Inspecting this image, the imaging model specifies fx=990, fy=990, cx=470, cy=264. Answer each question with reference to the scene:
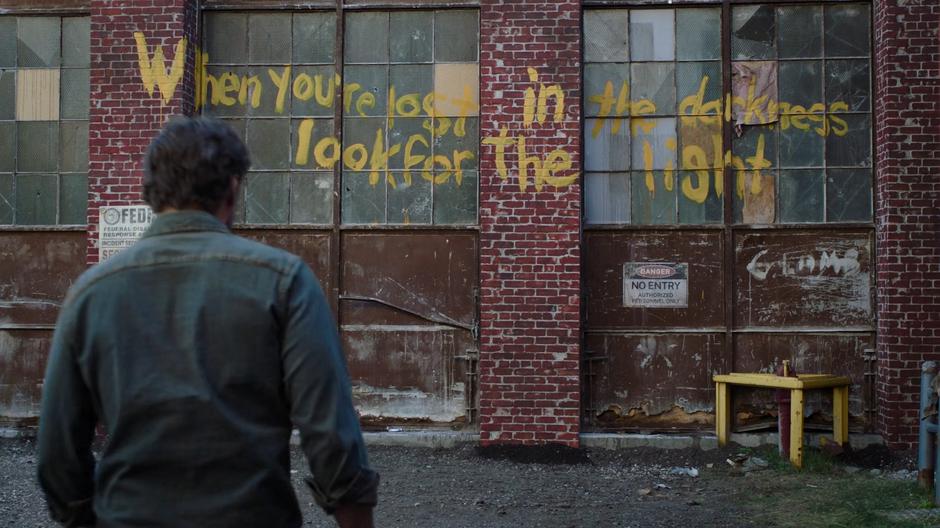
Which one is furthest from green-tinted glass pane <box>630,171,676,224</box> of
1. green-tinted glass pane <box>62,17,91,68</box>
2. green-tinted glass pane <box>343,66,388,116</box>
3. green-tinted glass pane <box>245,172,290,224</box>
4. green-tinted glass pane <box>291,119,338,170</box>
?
green-tinted glass pane <box>62,17,91,68</box>

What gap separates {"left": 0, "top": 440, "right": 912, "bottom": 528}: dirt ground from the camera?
7016mm

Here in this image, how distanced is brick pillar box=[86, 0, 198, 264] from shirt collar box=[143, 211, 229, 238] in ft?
24.1

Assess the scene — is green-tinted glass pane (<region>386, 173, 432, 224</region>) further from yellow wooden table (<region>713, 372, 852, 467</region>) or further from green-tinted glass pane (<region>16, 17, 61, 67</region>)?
green-tinted glass pane (<region>16, 17, 61, 67</region>)

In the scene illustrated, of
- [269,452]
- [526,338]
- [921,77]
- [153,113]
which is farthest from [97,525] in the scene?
[921,77]

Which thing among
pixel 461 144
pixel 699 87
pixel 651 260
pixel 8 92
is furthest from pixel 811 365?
pixel 8 92

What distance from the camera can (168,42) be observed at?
9406 millimetres

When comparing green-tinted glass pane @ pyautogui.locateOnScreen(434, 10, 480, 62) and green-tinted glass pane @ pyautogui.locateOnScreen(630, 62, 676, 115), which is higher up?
green-tinted glass pane @ pyautogui.locateOnScreen(434, 10, 480, 62)

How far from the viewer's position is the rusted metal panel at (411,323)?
31.1 feet

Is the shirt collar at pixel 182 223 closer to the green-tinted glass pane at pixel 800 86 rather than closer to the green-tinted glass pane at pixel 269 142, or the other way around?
the green-tinted glass pane at pixel 269 142

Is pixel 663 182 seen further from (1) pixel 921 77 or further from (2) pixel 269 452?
(2) pixel 269 452

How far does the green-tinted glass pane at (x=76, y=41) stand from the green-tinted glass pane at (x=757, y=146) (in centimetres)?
639

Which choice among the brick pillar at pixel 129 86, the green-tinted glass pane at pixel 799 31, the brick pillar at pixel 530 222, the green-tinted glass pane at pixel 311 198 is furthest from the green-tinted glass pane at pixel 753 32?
the brick pillar at pixel 129 86

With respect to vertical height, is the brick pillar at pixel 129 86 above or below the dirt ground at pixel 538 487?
above

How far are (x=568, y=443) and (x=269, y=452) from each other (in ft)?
23.0
